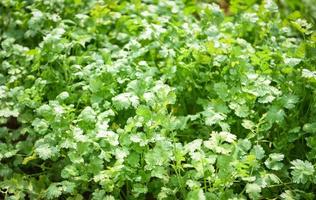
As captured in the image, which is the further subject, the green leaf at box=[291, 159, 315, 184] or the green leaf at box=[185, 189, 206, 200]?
the green leaf at box=[291, 159, 315, 184]

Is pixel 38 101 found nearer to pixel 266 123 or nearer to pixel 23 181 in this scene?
pixel 23 181

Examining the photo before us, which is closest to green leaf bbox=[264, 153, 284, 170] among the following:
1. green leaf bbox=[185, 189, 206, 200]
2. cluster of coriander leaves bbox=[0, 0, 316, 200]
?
cluster of coriander leaves bbox=[0, 0, 316, 200]

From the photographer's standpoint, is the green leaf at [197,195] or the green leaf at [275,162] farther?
the green leaf at [275,162]

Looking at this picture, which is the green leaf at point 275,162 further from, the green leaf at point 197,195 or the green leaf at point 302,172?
the green leaf at point 197,195

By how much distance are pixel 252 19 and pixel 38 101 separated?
1.29 metres

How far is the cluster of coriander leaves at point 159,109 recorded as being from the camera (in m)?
2.04

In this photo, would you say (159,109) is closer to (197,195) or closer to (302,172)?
(197,195)

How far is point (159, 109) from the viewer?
2.11 meters

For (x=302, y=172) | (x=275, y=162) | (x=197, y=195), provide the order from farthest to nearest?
(x=275, y=162)
(x=302, y=172)
(x=197, y=195)

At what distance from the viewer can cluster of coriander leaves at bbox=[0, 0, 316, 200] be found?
2043 millimetres

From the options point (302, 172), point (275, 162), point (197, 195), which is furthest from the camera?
point (275, 162)

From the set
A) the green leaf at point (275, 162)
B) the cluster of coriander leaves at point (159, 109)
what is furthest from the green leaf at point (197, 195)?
the green leaf at point (275, 162)

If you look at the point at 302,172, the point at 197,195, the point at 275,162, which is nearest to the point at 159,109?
the point at 197,195

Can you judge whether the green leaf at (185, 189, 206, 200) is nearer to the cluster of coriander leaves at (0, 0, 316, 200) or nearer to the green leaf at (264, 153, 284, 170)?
the cluster of coriander leaves at (0, 0, 316, 200)
